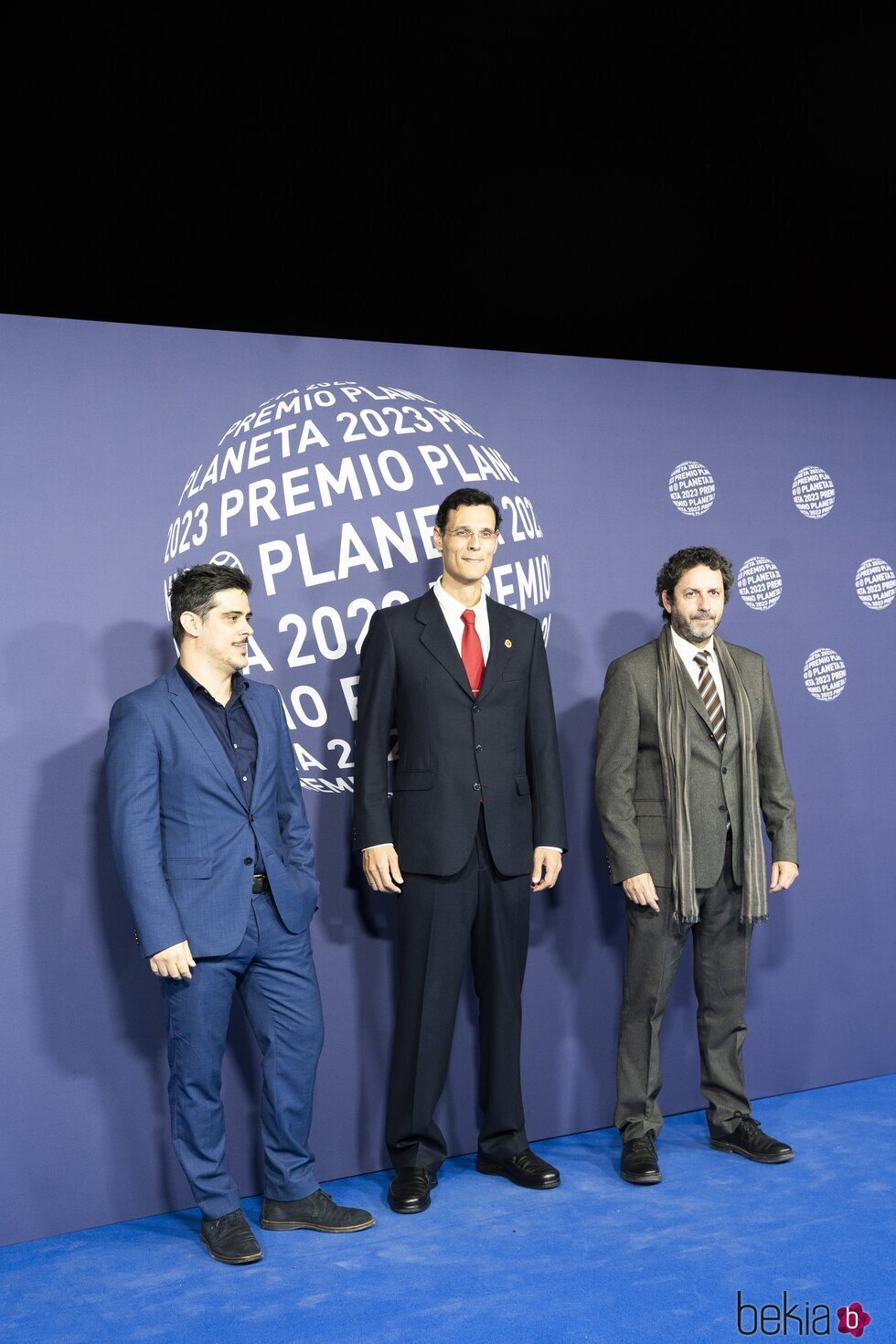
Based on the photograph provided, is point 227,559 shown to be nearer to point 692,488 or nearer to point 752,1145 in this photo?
point 692,488

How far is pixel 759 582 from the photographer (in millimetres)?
4223

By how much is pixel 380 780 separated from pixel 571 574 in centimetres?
98

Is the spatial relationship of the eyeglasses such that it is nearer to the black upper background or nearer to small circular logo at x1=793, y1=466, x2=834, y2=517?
small circular logo at x1=793, y1=466, x2=834, y2=517

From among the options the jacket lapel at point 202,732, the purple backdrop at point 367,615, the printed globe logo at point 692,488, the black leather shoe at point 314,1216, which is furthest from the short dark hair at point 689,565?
the black leather shoe at point 314,1216

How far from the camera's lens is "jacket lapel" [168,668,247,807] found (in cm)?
304

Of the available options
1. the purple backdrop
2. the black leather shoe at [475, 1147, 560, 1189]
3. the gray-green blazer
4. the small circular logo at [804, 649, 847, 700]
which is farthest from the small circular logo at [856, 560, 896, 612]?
the black leather shoe at [475, 1147, 560, 1189]

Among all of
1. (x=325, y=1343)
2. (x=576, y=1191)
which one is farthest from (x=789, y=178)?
(x=325, y=1343)

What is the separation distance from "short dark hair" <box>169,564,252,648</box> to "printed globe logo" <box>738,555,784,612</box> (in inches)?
71.4

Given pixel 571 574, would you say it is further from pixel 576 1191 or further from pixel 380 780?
pixel 576 1191

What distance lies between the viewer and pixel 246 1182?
11.1 feet

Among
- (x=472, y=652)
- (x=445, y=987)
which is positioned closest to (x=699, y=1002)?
(x=445, y=987)

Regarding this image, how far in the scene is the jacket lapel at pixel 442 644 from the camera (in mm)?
3400

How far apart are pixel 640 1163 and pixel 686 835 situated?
2.92 ft

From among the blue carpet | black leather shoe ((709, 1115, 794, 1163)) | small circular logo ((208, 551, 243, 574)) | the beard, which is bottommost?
the blue carpet
